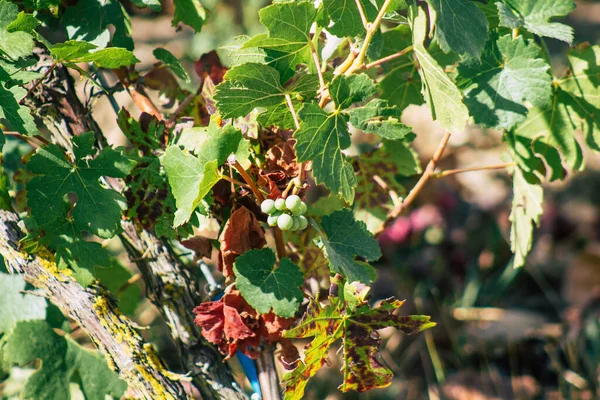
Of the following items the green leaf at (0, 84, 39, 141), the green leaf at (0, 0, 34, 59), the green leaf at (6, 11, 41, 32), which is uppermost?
the green leaf at (6, 11, 41, 32)

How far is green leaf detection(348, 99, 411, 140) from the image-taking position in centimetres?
65

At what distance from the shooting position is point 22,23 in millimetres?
681

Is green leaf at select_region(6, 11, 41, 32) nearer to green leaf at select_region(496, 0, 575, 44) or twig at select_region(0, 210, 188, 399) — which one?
twig at select_region(0, 210, 188, 399)

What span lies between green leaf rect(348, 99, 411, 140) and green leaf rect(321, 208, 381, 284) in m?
0.13

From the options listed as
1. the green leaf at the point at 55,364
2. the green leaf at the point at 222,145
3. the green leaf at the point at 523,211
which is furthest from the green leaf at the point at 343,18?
the green leaf at the point at 55,364

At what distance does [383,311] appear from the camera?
2.35ft

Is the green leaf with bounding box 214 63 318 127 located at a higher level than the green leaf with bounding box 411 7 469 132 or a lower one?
higher

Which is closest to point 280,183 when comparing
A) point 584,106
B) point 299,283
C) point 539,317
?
point 299,283

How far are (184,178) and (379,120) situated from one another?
230 millimetres

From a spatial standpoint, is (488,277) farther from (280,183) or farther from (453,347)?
(280,183)

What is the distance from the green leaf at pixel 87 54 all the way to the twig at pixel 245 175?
19 centimetres

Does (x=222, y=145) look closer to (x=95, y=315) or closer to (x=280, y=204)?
(x=280, y=204)

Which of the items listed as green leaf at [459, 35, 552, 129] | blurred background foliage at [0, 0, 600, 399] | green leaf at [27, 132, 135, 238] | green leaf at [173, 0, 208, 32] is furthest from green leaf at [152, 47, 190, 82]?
blurred background foliage at [0, 0, 600, 399]

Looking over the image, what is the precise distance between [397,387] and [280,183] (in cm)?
169
